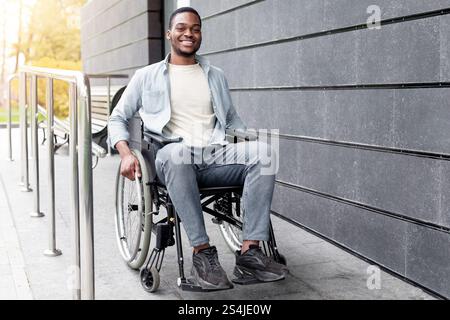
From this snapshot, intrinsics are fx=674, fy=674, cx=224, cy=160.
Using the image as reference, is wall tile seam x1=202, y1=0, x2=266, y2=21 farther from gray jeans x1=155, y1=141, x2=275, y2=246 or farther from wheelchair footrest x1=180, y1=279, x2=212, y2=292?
wheelchair footrest x1=180, y1=279, x2=212, y2=292

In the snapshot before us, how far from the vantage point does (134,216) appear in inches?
154

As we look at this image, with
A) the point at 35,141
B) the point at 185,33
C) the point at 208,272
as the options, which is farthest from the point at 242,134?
the point at 35,141

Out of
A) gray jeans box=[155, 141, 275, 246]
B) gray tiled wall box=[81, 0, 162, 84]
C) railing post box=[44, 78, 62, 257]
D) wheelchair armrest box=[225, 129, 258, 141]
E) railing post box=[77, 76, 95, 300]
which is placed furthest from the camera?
gray tiled wall box=[81, 0, 162, 84]

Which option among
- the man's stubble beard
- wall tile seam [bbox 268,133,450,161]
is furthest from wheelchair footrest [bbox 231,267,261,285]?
the man's stubble beard

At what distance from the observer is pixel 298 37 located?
4.48 metres

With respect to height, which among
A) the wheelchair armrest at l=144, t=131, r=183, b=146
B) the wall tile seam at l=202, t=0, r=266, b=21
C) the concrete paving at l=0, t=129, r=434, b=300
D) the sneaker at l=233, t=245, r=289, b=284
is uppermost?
the wall tile seam at l=202, t=0, r=266, b=21

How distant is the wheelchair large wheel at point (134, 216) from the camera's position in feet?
10.4

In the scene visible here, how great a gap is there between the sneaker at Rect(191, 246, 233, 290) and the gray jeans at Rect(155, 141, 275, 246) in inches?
2.6

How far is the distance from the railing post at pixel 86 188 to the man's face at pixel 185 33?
95cm

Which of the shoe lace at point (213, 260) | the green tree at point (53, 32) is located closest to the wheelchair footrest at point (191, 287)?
the shoe lace at point (213, 260)

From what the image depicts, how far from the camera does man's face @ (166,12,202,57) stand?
11.4 feet

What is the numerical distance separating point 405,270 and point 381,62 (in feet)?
3.55

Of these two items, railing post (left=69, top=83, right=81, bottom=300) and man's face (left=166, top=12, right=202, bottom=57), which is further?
man's face (left=166, top=12, right=202, bottom=57)

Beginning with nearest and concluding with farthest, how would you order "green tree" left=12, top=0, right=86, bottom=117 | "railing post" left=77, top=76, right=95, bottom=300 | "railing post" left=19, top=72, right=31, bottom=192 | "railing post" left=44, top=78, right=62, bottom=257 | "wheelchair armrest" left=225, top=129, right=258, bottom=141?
1. "railing post" left=77, top=76, right=95, bottom=300
2. "wheelchair armrest" left=225, top=129, right=258, bottom=141
3. "railing post" left=44, top=78, right=62, bottom=257
4. "railing post" left=19, top=72, right=31, bottom=192
5. "green tree" left=12, top=0, right=86, bottom=117
